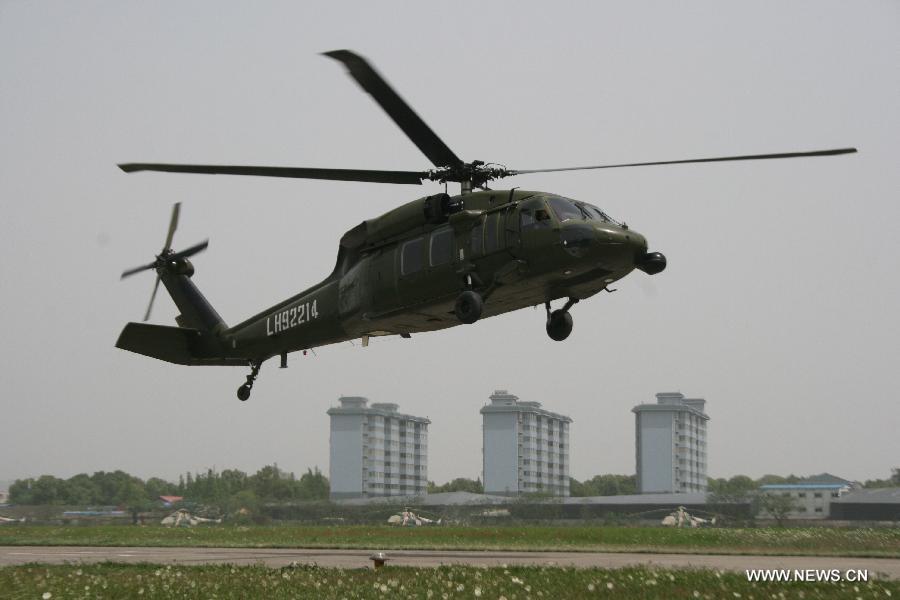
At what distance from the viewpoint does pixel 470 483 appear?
527ft

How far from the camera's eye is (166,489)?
359 ft

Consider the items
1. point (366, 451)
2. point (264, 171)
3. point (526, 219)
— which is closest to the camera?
point (264, 171)

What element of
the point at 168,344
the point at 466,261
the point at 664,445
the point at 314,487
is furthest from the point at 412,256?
the point at 664,445

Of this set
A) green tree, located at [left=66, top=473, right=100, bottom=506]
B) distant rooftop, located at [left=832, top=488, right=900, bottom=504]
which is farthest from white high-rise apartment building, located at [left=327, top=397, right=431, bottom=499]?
distant rooftop, located at [left=832, top=488, right=900, bottom=504]

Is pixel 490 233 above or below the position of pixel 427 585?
above

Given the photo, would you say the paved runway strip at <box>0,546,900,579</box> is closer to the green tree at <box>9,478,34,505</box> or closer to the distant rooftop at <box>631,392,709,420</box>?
the green tree at <box>9,478,34,505</box>

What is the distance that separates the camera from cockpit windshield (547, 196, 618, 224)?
20.4 metres

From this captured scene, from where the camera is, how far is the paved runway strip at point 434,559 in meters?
20.5

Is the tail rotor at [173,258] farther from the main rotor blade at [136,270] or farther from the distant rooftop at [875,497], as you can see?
the distant rooftop at [875,497]

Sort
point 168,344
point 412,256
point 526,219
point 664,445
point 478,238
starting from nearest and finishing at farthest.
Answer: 1. point 526,219
2. point 478,238
3. point 412,256
4. point 168,344
5. point 664,445

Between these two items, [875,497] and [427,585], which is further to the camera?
[875,497]

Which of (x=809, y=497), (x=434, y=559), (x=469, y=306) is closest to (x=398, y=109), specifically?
(x=469, y=306)

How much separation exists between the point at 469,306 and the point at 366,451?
15516cm

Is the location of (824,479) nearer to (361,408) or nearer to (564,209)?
(361,408)
